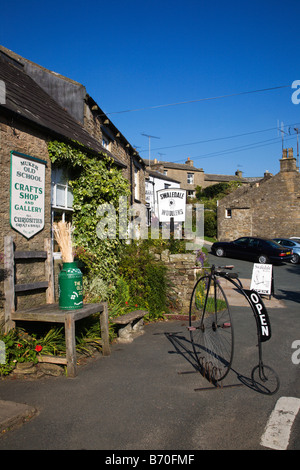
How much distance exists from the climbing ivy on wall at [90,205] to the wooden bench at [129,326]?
119 cm

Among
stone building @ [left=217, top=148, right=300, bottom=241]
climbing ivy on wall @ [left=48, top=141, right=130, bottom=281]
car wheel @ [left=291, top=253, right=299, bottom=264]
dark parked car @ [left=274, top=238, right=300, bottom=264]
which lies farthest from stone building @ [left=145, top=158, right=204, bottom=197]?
climbing ivy on wall @ [left=48, top=141, right=130, bottom=281]

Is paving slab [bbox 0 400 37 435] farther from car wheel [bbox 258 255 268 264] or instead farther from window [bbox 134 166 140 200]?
car wheel [bbox 258 255 268 264]

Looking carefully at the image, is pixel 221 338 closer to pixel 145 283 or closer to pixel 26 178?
pixel 145 283

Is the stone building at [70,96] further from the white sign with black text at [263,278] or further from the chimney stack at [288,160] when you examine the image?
the chimney stack at [288,160]

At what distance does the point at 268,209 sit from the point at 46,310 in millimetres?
29204

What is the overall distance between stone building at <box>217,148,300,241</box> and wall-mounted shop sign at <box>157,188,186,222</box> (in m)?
21.6

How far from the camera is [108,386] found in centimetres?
466

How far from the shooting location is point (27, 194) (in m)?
6.09

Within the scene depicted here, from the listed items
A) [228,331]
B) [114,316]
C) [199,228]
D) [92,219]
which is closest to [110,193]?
[92,219]

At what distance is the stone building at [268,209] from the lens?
3084cm

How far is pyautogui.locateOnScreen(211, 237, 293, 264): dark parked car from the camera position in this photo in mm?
21281

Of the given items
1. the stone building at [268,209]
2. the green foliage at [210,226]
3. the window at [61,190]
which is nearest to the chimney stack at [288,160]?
the stone building at [268,209]

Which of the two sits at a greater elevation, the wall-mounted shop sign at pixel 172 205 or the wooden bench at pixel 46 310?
the wall-mounted shop sign at pixel 172 205

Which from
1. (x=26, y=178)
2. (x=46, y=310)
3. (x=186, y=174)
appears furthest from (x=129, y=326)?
(x=186, y=174)
